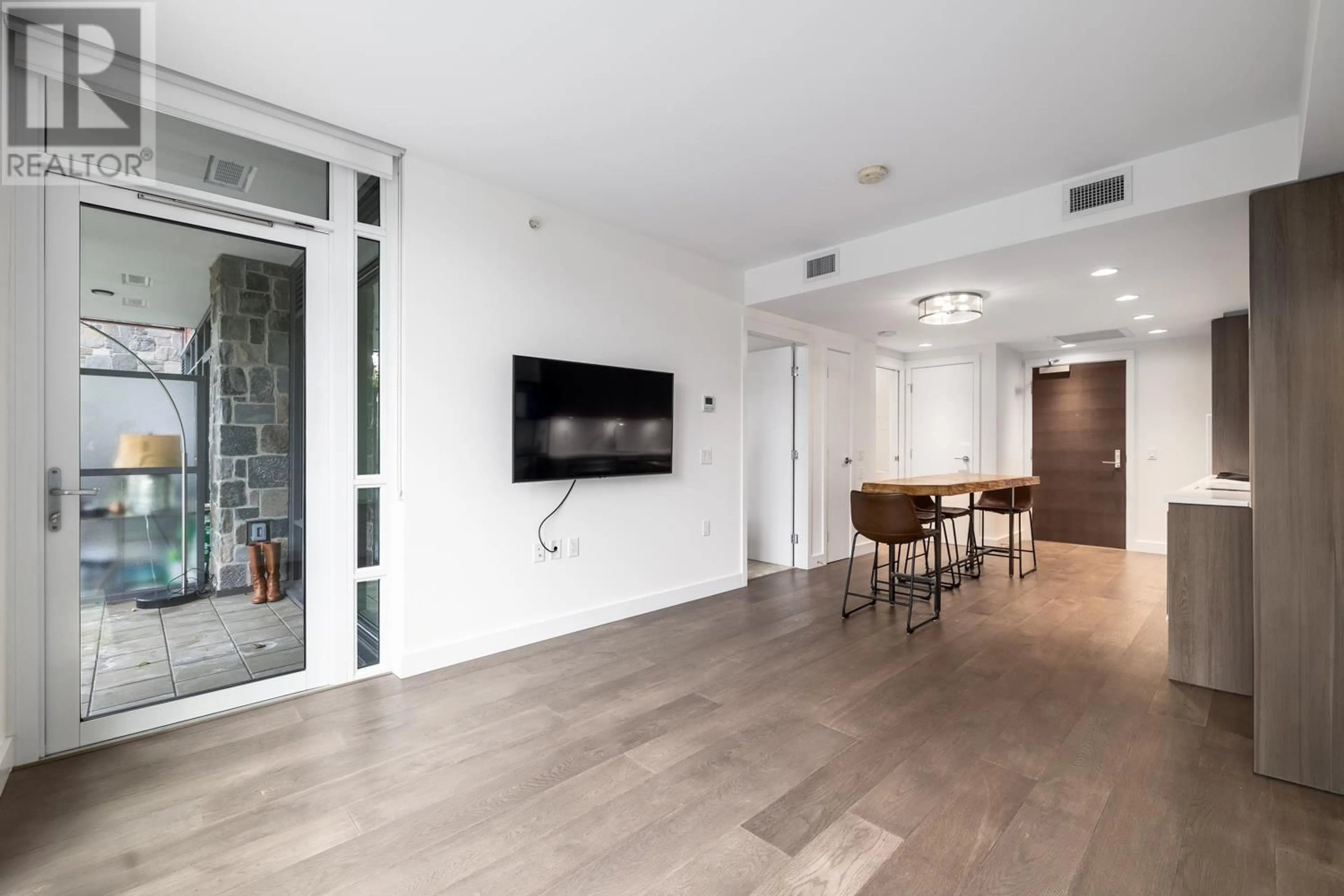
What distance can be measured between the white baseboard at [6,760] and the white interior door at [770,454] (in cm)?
478

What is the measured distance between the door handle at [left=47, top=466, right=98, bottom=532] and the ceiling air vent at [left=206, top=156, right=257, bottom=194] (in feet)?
4.33

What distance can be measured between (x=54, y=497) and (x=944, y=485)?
4699 mm

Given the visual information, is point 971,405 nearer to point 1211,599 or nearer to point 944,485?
point 944,485

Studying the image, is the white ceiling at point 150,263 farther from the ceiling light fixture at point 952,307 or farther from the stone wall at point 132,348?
the ceiling light fixture at point 952,307

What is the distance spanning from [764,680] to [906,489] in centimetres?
182

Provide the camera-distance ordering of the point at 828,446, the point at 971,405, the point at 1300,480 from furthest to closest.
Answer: the point at 971,405 < the point at 828,446 < the point at 1300,480

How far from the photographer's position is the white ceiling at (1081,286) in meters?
3.13

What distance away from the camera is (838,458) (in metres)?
5.84

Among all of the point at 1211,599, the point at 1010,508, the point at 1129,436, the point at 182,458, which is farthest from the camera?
the point at 1129,436

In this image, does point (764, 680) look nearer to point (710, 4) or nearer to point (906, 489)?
point (906, 489)

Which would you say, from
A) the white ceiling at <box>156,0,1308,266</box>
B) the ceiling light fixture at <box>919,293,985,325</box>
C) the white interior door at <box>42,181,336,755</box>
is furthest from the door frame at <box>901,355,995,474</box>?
the white interior door at <box>42,181,336,755</box>

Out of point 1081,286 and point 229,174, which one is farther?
point 1081,286

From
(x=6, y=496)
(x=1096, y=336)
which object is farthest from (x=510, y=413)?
(x=1096, y=336)

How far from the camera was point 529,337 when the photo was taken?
137 inches
